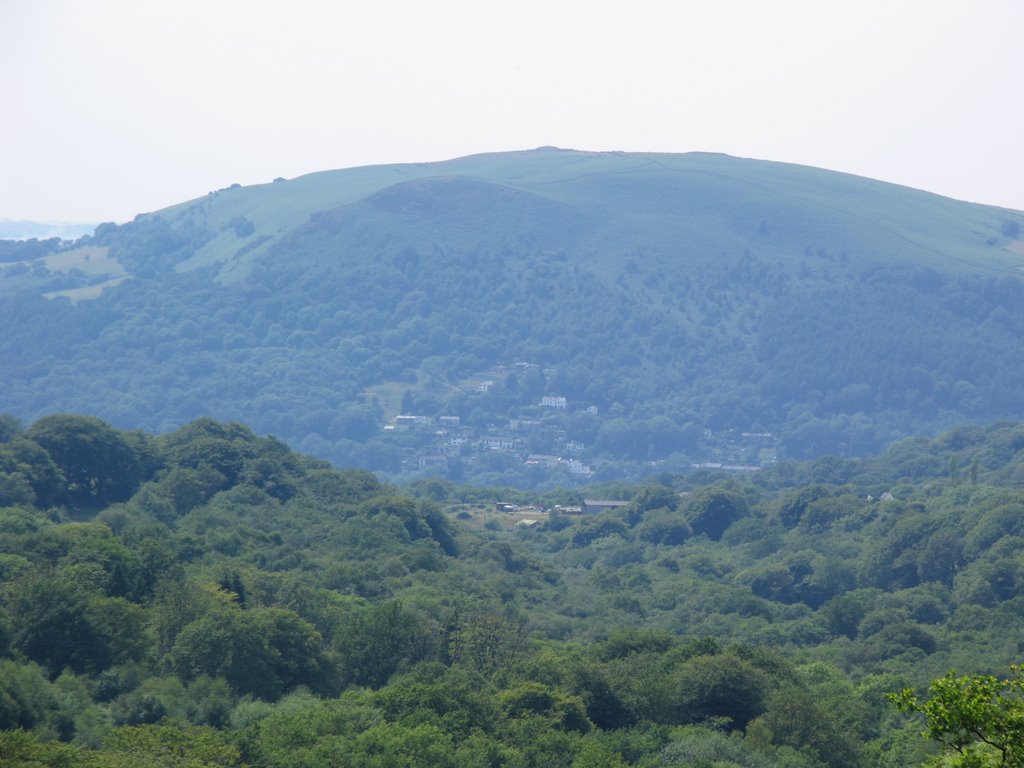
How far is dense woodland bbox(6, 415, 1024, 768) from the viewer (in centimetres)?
3806

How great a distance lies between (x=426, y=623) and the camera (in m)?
51.8

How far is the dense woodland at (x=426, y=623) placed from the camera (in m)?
38.1

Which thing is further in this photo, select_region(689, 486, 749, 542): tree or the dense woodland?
select_region(689, 486, 749, 542): tree

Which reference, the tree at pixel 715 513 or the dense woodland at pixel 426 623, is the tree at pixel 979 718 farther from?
the tree at pixel 715 513

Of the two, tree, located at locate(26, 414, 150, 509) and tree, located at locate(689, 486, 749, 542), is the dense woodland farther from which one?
tree, located at locate(689, 486, 749, 542)

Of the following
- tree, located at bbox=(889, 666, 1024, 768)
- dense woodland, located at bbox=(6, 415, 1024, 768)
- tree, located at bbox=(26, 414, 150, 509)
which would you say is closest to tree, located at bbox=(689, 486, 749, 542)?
dense woodland, located at bbox=(6, 415, 1024, 768)

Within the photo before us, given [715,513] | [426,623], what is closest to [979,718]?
[426,623]

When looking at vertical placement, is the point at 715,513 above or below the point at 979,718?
below

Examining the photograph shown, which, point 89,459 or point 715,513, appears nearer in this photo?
point 89,459

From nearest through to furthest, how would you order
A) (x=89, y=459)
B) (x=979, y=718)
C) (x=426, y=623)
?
(x=979, y=718) → (x=426, y=623) → (x=89, y=459)

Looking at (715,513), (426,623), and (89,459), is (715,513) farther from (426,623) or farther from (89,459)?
(426,623)

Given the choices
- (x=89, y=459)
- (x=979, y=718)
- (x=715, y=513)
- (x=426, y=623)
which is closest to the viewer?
(x=979, y=718)

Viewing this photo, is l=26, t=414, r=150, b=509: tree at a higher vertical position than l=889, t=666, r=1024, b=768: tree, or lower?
lower

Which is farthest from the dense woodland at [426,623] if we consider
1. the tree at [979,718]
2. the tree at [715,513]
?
the tree at [715,513]
